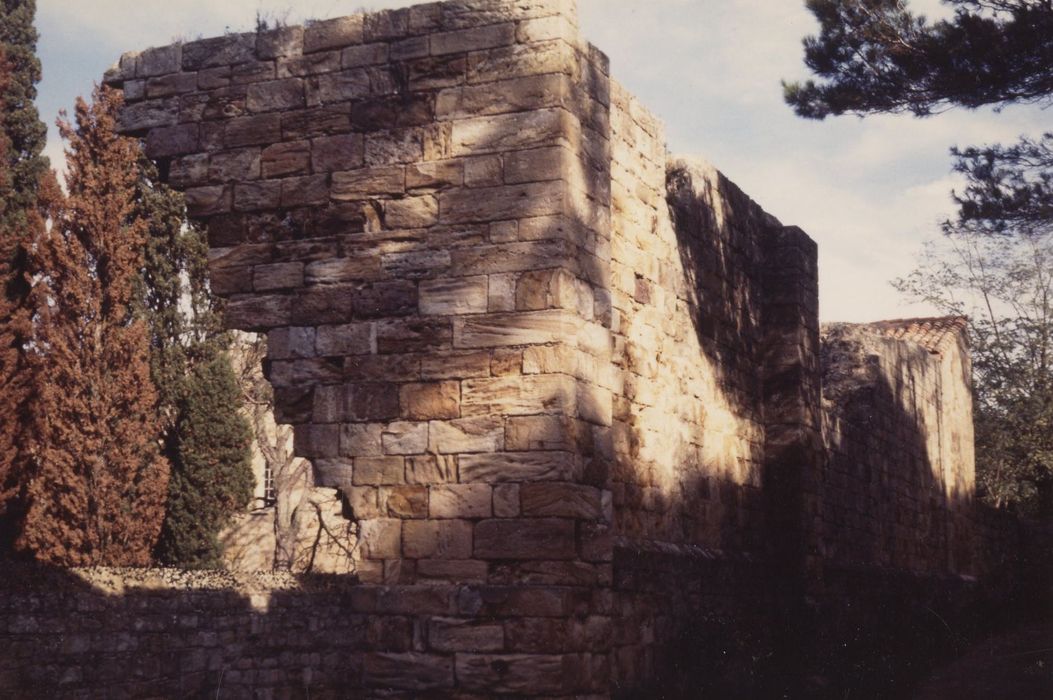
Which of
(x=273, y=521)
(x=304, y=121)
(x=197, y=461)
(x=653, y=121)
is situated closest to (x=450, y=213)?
(x=304, y=121)

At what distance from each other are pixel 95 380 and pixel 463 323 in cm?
1204

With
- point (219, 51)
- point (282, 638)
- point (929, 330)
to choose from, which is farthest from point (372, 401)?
point (929, 330)

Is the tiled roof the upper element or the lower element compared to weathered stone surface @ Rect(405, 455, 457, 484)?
upper

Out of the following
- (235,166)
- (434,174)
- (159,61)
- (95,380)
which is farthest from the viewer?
(95,380)

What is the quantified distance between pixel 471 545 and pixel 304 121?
9.31ft

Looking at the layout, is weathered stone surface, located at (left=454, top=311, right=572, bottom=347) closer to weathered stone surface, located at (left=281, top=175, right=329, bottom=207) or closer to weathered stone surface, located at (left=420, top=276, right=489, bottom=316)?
weathered stone surface, located at (left=420, top=276, right=489, bottom=316)

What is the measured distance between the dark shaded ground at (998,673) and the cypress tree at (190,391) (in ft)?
37.6

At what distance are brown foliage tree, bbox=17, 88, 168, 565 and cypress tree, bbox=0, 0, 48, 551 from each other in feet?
0.82

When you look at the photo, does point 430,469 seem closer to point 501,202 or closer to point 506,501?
point 506,501

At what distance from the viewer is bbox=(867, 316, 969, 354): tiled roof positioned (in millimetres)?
20328

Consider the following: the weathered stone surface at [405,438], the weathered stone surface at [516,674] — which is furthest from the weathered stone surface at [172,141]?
the weathered stone surface at [516,674]

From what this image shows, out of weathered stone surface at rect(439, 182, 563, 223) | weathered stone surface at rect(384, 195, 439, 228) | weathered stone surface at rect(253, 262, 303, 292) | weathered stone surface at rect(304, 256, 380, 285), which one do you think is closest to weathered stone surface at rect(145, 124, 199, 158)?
weathered stone surface at rect(253, 262, 303, 292)

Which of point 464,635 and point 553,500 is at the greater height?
point 553,500

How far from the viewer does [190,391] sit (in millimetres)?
19750
